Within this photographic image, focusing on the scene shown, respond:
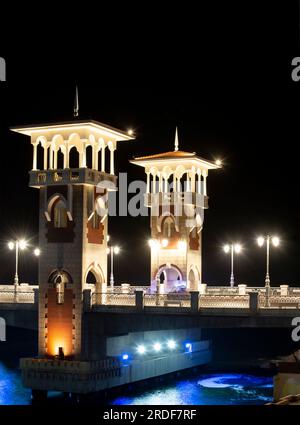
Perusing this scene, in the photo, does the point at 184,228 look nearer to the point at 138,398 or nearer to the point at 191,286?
the point at 191,286

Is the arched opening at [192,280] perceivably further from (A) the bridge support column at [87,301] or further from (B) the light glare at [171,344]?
(A) the bridge support column at [87,301]

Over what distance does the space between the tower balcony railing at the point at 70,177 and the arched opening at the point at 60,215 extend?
4.52 ft

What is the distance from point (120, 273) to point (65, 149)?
47.0 m

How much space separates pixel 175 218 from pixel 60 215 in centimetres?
1266

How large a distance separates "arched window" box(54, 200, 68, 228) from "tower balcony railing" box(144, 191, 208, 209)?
40.9 ft

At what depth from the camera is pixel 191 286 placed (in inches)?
2598

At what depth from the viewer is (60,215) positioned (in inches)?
2136

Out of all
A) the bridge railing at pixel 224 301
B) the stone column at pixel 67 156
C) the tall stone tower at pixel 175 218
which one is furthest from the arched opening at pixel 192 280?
the bridge railing at pixel 224 301

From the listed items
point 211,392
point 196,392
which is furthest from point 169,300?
point 211,392

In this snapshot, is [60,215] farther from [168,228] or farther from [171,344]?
[171,344]

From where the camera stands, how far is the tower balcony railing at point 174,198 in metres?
64.4

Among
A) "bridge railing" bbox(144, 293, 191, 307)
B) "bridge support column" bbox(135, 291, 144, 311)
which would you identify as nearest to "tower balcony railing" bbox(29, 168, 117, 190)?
"bridge support column" bbox(135, 291, 144, 311)

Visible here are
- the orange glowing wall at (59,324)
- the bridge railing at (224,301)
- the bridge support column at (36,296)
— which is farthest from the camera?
the bridge support column at (36,296)
